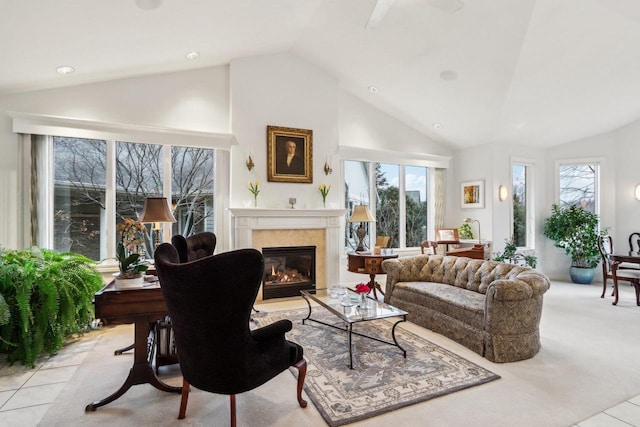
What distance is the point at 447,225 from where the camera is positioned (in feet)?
23.0

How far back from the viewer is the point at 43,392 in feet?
8.18

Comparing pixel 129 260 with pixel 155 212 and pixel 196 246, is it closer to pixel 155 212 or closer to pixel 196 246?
pixel 196 246

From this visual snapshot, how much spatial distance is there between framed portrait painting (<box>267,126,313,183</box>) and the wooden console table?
10.4ft

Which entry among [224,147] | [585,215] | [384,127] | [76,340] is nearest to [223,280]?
[76,340]

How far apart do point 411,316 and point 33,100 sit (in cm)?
541

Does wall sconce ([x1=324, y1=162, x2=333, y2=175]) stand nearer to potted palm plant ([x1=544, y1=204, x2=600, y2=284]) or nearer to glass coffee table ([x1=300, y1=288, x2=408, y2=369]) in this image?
glass coffee table ([x1=300, y1=288, x2=408, y2=369])

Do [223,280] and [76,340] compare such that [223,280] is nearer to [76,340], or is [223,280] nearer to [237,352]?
[237,352]

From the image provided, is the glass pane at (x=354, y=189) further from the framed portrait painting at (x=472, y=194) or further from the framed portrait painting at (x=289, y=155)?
the framed portrait painting at (x=472, y=194)

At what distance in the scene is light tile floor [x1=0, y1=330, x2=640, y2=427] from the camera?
2.13m

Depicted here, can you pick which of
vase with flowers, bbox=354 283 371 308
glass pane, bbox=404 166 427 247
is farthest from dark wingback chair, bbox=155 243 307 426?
glass pane, bbox=404 166 427 247

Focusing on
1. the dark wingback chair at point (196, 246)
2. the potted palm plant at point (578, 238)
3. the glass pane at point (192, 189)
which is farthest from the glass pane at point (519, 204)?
the dark wingback chair at point (196, 246)

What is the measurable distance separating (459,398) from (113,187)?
15.7ft

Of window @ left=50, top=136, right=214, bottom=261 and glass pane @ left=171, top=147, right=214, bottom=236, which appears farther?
glass pane @ left=171, top=147, right=214, bottom=236

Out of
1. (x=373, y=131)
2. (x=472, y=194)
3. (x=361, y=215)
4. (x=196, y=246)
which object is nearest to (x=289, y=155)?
(x=361, y=215)
